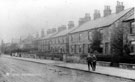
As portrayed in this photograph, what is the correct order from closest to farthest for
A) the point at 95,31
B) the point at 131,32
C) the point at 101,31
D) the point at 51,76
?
the point at 51,76
the point at 131,32
the point at 95,31
the point at 101,31

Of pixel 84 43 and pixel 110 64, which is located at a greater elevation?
pixel 84 43

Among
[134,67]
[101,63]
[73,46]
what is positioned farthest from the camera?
[73,46]

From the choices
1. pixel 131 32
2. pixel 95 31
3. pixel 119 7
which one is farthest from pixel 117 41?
pixel 119 7

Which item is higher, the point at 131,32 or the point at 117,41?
the point at 131,32

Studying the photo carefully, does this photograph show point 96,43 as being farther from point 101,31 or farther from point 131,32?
point 131,32

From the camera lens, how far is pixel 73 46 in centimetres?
4556

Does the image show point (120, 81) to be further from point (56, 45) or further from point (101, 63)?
point (56, 45)

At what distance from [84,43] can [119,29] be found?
1009cm

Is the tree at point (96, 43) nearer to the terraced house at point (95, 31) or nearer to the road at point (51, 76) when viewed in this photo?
the terraced house at point (95, 31)

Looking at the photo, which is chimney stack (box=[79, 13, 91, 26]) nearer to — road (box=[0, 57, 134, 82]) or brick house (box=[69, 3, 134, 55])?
brick house (box=[69, 3, 134, 55])

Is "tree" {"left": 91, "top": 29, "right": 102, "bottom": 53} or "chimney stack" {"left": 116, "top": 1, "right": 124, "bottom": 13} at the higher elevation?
"chimney stack" {"left": 116, "top": 1, "right": 124, "bottom": 13}

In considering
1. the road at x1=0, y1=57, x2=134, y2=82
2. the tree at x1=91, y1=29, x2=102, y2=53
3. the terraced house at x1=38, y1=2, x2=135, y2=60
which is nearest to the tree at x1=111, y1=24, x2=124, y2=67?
the terraced house at x1=38, y1=2, x2=135, y2=60

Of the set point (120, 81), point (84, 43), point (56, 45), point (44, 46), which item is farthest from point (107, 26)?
point (44, 46)

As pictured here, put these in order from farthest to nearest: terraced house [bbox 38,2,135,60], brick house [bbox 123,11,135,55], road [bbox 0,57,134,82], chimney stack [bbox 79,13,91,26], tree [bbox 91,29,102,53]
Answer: chimney stack [bbox 79,13,91,26] → tree [bbox 91,29,102,53] → terraced house [bbox 38,2,135,60] → brick house [bbox 123,11,135,55] → road [bbox 0,57,134,82]
